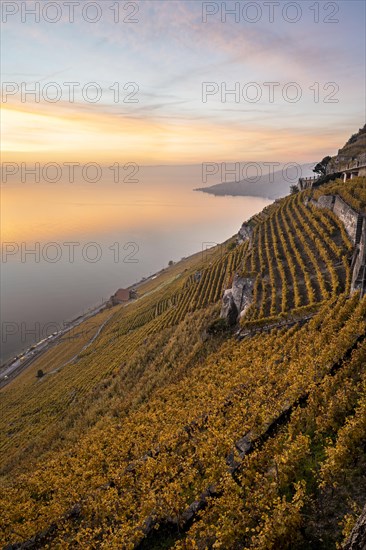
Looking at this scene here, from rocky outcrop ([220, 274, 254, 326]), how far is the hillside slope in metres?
1.17

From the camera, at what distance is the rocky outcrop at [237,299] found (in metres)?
36.5

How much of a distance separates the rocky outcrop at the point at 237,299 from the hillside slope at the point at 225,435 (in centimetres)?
117

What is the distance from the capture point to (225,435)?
1605cm

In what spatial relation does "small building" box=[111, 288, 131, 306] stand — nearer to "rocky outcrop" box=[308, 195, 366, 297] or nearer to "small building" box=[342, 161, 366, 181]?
"rocky outcrop" box=[308, 195, 366, 297]

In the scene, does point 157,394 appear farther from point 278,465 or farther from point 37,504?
point 278,465

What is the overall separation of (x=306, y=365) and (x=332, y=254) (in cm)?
2035

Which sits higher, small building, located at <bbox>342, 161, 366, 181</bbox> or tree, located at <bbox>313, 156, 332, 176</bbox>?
tree, located at <bbox>313, 156, 332, 176</bbox>

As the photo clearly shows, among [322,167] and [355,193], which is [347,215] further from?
[322,167]

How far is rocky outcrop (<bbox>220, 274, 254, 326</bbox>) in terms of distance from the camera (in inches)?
1437

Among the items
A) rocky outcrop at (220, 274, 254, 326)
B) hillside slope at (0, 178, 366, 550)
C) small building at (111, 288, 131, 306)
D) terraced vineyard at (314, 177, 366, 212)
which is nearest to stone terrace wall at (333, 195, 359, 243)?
terraced vineyard at (314, 177, 366, 212)

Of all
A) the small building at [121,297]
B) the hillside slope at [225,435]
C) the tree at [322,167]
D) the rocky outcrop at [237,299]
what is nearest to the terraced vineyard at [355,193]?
the hillside slope at [225,435]

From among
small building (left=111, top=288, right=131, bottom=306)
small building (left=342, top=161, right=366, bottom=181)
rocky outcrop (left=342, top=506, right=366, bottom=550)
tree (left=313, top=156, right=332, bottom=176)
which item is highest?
tree (left=313, top=156, right=332, bottom=176)

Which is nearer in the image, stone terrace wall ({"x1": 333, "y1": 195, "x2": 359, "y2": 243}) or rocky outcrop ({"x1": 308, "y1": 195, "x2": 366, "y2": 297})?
rocky outcrop ({"x1": 308, "y1": 195, "x2": 366, "y2": 297})

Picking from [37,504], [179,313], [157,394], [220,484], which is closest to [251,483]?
[220,484]
